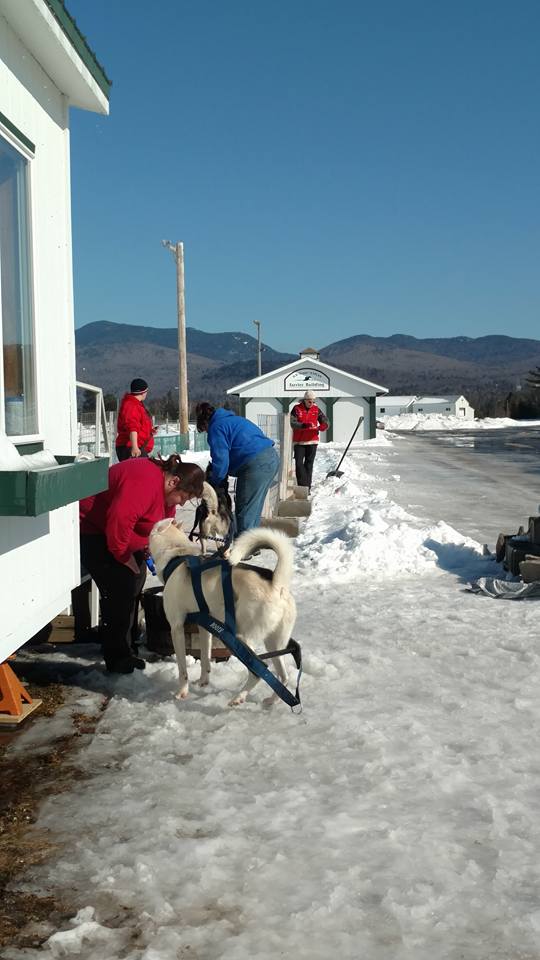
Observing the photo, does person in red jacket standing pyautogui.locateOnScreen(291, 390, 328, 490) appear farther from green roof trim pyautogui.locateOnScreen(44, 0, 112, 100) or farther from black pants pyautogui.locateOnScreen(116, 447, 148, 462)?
green roof trim pyautogui.locateOnScreen(44, 0, 112, 100)

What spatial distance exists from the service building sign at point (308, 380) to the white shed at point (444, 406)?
92.1 m

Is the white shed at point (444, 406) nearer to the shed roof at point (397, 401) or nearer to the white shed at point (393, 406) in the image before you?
the white shed at point (393, 406)

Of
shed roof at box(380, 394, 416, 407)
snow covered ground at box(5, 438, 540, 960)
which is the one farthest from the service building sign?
shed roof at box(380, 394, 416, 407)

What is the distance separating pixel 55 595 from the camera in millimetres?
4004

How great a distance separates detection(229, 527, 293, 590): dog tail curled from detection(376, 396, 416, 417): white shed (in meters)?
127

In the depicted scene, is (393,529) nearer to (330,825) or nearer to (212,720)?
(212,720)

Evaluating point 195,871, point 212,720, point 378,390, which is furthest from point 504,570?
point 378,390

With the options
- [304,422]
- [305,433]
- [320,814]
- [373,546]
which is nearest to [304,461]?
[305,433]

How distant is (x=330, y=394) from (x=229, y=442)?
38834 mm

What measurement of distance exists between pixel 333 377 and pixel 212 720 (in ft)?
139

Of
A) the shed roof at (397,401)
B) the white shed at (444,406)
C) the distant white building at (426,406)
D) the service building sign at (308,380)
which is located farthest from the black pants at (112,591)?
the shed roof at (397,401)

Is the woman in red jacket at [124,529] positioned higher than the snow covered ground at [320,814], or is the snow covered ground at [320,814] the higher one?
the woman in red jacket at [124,529]

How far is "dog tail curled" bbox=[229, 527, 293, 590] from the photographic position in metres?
4.11

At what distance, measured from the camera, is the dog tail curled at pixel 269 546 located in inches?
162
